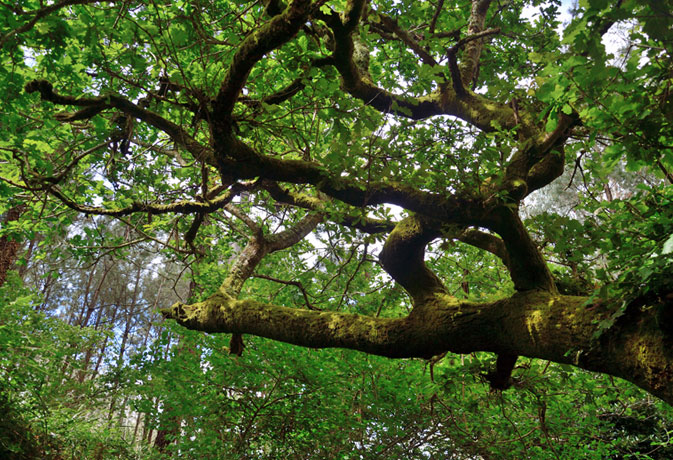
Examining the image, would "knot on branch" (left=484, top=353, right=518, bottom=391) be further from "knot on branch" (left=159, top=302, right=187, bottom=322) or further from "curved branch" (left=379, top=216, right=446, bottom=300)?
"knot on branch" (left=159, top=302, right=187, bottom=322)

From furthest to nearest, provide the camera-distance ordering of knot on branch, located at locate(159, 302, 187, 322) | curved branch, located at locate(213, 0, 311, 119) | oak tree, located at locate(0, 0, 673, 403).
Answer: knot on branch, located at locate(159, 302, 187, 322) → curved branch, located at locate(213, 0, 311, 119) → oak tree, located at locate(0, 0, 673, 403)

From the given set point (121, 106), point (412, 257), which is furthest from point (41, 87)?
point (412, 257)

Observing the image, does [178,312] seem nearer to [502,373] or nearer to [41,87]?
[41,87]

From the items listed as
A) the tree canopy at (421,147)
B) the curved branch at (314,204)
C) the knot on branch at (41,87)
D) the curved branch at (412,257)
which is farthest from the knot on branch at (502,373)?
the knot on branch at (41,87)

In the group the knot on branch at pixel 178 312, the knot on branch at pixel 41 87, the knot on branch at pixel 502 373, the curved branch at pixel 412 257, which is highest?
the knot on branch at pixel 41 87

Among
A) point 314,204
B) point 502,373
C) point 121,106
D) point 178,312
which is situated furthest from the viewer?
point 314,204

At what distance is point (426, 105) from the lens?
475 cm

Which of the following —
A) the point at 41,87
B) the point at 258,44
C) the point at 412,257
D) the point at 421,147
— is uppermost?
the point at 421,147

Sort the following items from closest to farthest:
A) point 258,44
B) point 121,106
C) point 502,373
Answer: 1. point 258,44
2. point 121,106
3. point 502,373

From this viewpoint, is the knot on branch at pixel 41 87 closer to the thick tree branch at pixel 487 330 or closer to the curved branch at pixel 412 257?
the thick tree branch at pixel 487 330

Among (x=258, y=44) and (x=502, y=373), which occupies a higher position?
(x=258, y=44)

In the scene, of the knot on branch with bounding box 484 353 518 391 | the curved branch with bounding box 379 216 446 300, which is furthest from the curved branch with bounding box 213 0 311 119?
the knot on branch with bounding box 484 353 518 391

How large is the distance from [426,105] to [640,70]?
3147 millimetres

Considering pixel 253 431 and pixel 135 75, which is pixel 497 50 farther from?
pixel 253 431
